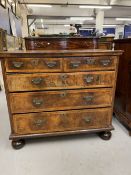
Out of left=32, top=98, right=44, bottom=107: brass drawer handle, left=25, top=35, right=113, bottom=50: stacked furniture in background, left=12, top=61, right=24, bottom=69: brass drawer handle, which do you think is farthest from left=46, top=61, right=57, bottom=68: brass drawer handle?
left=25, top=35, right=113, bottom=50: stacked furniture in background

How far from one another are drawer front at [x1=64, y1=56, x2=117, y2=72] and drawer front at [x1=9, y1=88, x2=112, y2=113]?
220mm

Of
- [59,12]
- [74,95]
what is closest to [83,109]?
[74,95]

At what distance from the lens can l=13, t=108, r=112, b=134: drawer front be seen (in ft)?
5.10

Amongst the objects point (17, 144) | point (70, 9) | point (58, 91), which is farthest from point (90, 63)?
point (70, 9)

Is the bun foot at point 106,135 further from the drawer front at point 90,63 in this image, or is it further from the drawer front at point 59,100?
the drawer front at point 90,63

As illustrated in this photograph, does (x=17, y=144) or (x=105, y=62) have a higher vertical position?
(x=105, y=62)

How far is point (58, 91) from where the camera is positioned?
1.52 m

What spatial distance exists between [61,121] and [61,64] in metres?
0.57

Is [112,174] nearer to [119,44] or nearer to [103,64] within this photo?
[103,64]

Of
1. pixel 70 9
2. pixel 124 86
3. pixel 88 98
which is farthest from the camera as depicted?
pixel 70 9

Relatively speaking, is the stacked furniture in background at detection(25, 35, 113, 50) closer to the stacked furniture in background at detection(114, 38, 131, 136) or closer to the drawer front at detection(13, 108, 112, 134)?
the stacked furniture in background at detection(114, 38, 131, 136)

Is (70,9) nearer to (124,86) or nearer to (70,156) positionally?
(124,86)

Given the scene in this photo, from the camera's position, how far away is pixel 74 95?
1.56 metres

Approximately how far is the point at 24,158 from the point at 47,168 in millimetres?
258
